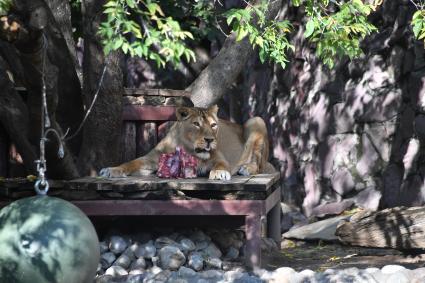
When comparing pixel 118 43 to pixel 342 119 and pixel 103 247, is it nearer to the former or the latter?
pixel 103 247

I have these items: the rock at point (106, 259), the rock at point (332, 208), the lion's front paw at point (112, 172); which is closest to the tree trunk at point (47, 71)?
the lion's front paw at point (112, 172)

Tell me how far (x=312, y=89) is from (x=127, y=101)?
3739mm

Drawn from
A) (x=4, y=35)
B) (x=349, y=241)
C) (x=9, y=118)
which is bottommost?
(x=349, y=241)

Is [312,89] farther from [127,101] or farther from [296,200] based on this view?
[127,101]

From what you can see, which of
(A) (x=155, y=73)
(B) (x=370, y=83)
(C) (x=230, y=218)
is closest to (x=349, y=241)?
(C) (x=230, y=218)

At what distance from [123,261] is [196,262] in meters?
0.66

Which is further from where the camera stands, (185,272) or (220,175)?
(220,175)

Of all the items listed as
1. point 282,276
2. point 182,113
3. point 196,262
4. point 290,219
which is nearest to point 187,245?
point 196,262

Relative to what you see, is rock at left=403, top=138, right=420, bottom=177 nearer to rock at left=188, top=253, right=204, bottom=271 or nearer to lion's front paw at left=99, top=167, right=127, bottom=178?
rock at left=188, top=253, right=204, bottom=271

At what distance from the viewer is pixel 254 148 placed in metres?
8.67

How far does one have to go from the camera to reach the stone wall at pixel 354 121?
1002 cm

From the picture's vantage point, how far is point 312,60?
1170 cm

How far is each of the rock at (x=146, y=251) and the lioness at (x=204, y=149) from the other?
29.3 inches

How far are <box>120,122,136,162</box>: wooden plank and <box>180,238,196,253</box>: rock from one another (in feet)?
5.59
